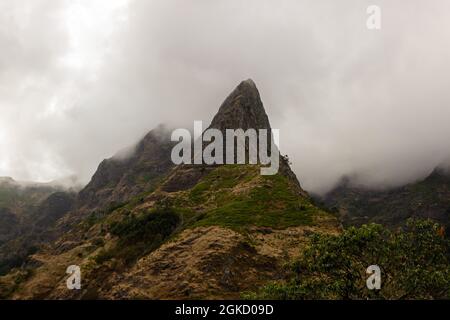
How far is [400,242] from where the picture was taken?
50.3 meters

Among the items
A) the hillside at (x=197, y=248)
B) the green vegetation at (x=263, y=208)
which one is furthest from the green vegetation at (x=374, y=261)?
the green vegetation at (x=263, y=208)

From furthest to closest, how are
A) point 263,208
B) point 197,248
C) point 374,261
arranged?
point 263,208, point 197,248, point 374,261

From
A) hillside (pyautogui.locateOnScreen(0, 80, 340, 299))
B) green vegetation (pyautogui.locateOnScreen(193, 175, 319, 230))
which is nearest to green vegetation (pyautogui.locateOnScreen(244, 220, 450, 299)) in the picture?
hillside (pyautogui.locateOnScreen(0, 80, 340, 299))

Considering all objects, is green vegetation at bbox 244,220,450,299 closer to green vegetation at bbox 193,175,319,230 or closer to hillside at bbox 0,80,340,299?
hillside at bbox 0,80,340,299

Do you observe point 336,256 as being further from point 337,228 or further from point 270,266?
point 337,228

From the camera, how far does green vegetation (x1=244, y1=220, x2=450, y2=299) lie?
160 feet

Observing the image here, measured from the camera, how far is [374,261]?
50.3m

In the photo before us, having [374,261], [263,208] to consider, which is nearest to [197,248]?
[263,208]

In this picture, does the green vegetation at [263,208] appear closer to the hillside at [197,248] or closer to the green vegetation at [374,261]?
the hillside at [197,248]

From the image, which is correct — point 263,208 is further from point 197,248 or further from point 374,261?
point 374,261

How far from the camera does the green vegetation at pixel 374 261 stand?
48.7 metres
